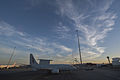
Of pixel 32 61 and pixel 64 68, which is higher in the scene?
pixel 32 61

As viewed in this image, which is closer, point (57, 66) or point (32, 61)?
point (57, 66)

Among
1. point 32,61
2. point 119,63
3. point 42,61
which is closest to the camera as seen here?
point 32,61

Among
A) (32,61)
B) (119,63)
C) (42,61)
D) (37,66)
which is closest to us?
(37,66)

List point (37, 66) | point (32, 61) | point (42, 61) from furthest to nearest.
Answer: point (42, 61)
point (32, 61)
point (37, 66)

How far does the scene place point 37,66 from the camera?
123 ft

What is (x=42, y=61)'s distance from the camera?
5047 centimetres

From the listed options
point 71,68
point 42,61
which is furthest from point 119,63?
point 42,61

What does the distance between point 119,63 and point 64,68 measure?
2257 inches

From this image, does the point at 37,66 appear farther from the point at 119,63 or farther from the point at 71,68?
the point at 119,63

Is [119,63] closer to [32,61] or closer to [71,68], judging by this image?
[71,68]

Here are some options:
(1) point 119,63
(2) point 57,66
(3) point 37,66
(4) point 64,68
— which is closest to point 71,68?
(4) point 64,68

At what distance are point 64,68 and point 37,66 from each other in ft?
41.7

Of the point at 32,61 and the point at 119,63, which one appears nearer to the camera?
the point at 32,61

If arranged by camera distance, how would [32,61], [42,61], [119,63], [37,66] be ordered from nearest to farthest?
[37,66]
[32,61]
[42,61]
[119,63]
